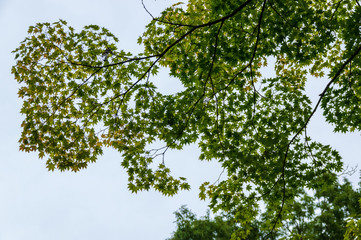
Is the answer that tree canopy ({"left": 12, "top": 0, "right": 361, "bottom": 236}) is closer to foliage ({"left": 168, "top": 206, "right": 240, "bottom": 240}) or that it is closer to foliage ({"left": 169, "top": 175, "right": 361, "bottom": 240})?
foliage ({"left": 169, "top": 175, "right": 361, "bottom": 240})

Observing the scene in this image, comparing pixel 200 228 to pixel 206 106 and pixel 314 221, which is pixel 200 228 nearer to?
pixel 314 221

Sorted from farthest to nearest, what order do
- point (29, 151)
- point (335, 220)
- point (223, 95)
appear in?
point (335, 220) < point (223, 95) < point (29, 151)

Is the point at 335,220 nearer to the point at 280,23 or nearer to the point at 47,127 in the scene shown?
the point at 280,23

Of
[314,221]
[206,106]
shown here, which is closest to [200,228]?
[314,221]

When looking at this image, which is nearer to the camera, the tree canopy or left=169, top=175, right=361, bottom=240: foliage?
the tree canopy

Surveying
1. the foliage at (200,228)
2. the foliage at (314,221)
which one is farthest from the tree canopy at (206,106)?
the foliage at (200,228)

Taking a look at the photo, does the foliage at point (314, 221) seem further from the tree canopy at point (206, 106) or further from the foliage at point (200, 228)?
the tree canopy at point (206, 106)

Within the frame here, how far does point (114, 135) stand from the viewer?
23.9 feet

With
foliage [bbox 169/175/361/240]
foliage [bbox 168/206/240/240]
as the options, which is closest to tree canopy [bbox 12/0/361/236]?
foliage [bbox 169/175/361/240]

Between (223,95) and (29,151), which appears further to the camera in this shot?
(223,95)

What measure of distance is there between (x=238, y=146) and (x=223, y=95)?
1454 mm

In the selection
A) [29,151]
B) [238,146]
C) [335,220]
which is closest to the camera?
[29,151]

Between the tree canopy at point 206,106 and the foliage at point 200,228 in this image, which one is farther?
the foliage at point 200,228

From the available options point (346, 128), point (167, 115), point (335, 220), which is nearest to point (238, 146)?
point (167, 115)
